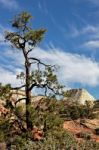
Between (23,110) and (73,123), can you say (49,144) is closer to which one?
(23,110)

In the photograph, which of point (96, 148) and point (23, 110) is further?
point (23, 110)

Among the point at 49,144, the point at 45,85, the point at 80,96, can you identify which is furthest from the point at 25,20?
the point at 80,96

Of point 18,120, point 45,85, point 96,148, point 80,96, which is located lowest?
point 96,148

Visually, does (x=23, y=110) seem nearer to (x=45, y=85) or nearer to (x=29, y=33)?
(x=45, y=85)

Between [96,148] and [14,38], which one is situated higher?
[14,38]

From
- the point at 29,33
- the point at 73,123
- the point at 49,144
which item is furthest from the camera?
the point at 73,123

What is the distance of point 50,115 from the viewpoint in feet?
94.0

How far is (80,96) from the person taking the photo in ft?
369

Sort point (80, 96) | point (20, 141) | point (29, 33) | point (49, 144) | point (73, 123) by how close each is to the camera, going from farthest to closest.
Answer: point (80, 96), point (73, 123), point (29, 33), point (20, 141), point (49, 144)

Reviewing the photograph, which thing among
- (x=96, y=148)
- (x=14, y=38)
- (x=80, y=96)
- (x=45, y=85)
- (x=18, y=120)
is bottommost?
(x=96, y=148)

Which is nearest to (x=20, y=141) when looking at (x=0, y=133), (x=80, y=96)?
(x=0, y=133)

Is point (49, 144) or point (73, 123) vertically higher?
point (73, 123)

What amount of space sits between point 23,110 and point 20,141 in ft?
9.38

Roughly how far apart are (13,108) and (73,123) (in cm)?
2135
